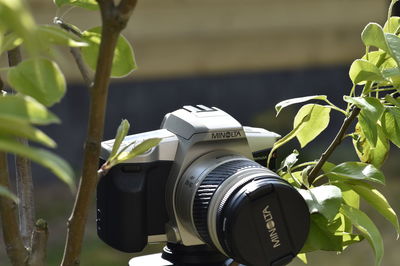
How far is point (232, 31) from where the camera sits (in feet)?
7.87

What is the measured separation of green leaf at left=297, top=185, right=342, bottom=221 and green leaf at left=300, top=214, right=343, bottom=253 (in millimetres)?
25

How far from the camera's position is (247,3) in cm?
241

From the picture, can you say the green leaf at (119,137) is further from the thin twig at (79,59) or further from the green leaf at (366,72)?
the green leaf at (366,72)

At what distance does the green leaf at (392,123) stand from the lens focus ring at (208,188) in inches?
4.1

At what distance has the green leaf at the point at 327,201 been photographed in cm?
40

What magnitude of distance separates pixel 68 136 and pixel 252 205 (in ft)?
6.47

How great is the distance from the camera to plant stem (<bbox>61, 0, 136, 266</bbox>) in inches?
10.3

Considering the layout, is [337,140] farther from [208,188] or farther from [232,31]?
[232,31]

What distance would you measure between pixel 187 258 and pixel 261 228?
106 mm

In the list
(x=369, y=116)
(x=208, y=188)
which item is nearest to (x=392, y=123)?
(x=369, y=116)

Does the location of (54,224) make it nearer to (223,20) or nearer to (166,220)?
(223,20)

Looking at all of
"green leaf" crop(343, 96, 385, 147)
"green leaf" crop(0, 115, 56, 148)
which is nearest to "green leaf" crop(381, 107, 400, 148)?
"green leaf" crop(343, 96, 385, 147)

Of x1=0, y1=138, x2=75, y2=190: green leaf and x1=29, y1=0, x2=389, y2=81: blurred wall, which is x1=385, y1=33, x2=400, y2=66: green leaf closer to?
x1=0, y1=138, x2=75, y2=190: green leaf

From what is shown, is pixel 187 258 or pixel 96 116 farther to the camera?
pixel 187 258
